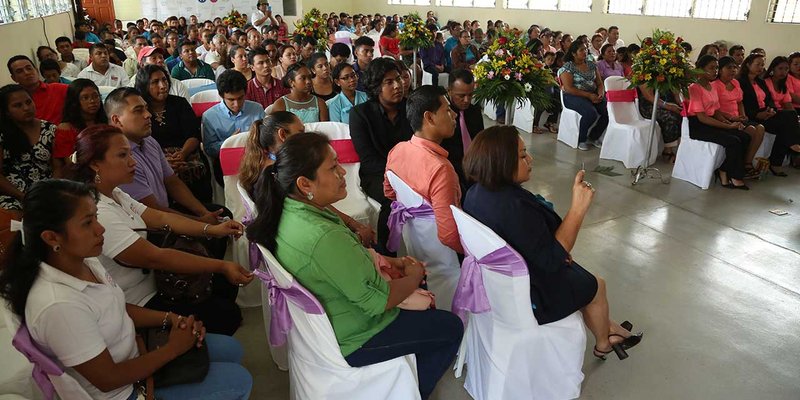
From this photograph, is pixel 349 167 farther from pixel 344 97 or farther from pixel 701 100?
pixel 701 100

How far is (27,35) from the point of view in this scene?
6699mm

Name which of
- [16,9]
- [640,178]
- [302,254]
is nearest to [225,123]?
[302,254]

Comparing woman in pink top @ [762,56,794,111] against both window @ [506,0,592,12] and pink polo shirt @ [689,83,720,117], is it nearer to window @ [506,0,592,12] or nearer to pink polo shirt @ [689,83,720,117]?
pink polo shirt @ [689,83,720,117]

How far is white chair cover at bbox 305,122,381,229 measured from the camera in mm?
3154

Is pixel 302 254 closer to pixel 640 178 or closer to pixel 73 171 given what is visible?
pixel 73 171

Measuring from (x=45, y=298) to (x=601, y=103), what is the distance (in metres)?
5.97

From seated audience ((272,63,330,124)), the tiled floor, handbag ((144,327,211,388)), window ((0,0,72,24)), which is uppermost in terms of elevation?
window ((0,0,72,24))

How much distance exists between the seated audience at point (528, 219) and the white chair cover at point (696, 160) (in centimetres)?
337

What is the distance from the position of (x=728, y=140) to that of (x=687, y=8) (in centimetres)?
534

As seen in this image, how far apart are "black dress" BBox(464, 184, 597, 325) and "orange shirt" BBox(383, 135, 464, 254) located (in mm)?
210

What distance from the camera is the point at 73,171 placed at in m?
2.02

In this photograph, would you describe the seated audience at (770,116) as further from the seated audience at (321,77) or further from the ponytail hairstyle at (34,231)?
the ponytail hairstyle at (34,231)

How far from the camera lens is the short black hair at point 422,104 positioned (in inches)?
102

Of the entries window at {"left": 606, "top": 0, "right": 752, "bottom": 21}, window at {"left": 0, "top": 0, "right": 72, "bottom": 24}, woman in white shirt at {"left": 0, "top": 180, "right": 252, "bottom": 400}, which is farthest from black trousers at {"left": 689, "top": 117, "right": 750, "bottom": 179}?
window at {"left": 0, "top": 0, "right": 72, "bottom": 24}
